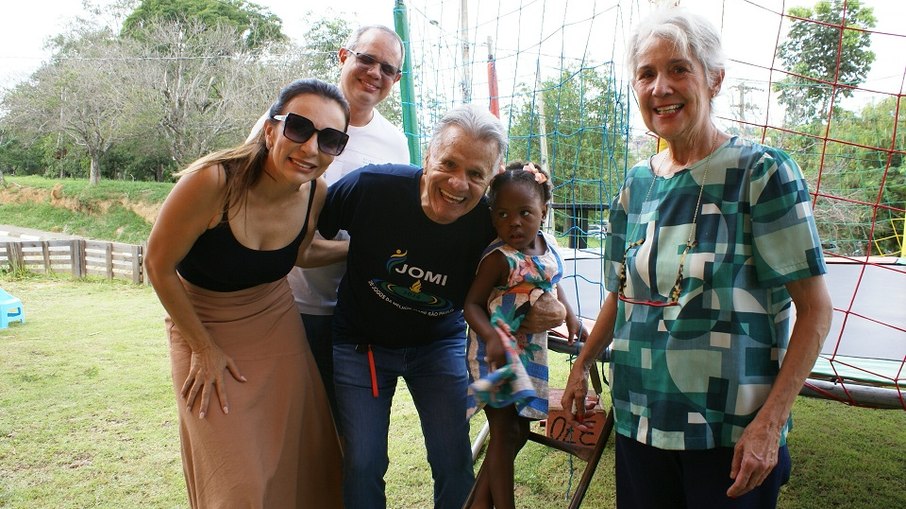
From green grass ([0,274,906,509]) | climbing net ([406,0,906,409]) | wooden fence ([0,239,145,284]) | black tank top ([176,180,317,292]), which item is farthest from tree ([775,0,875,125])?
wooden fence ([0,239,145,284])

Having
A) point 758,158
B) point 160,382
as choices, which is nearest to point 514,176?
point 758,158

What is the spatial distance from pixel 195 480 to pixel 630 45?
168 centimetres

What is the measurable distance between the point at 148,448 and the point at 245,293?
2.41 metres

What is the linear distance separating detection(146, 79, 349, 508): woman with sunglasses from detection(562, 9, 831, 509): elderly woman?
963mm

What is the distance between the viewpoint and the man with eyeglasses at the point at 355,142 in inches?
88.4

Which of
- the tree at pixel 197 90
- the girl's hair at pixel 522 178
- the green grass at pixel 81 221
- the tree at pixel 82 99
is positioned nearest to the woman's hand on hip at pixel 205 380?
the girl's hair at pixel 522 178

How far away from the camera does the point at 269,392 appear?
6.37ft

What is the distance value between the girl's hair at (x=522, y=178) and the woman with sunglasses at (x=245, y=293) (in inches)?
19.0

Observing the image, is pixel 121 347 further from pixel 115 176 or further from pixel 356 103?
pixel 115 176

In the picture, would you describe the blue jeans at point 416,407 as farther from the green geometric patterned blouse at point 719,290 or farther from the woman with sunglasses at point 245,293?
the green geometric patterned blouse at point 719,290

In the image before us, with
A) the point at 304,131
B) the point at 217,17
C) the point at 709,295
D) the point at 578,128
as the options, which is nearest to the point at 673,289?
the point at 709,295

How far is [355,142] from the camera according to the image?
7.63ft

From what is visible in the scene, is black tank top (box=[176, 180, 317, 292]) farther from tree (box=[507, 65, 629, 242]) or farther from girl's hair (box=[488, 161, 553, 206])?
tree (box=[507, 65, 629, 242])

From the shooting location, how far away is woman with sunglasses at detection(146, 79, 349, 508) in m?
1.74
